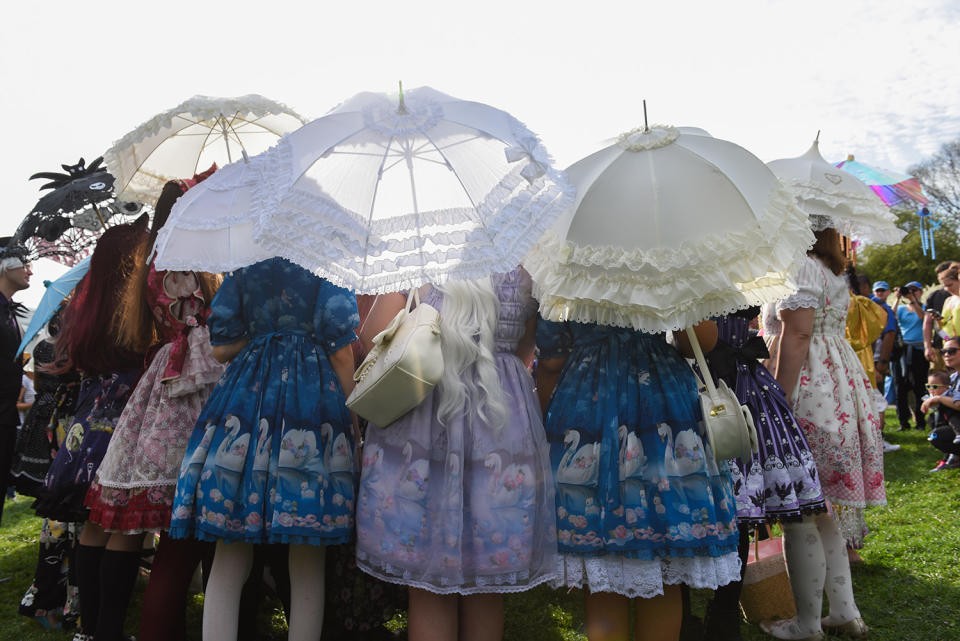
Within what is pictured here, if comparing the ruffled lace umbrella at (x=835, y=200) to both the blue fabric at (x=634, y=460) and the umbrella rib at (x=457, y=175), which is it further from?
the umbrella rib at (x=457, y=175)

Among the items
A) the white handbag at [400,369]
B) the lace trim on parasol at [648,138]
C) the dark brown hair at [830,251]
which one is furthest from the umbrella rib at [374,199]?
the dark brown hair at [830,251]

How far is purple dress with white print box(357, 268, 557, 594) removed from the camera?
2127 millimetres

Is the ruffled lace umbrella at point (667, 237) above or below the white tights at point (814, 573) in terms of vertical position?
above

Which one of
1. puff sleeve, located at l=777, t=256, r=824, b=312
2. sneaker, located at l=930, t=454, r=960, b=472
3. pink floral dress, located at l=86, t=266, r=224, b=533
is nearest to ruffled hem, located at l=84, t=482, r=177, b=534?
pink floral dress, located at l=86, t=266, r=224, b=533

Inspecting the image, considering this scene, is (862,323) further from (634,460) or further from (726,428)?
(634,460)

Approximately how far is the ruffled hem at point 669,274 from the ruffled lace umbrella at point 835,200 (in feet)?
3.57

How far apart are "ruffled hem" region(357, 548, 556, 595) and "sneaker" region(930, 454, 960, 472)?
6.33 meters

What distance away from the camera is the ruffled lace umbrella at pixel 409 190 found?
1946mm

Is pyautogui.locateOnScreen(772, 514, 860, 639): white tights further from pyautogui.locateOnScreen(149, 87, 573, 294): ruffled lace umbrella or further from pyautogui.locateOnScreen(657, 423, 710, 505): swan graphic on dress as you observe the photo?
pyautogui.locateOnScreen(149, 87, 573, 294): ruffled lace umbrella

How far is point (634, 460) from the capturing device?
2.15m

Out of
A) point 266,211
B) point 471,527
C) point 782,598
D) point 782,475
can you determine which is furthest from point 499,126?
point 782,598

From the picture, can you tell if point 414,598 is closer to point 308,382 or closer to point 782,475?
point 308,382

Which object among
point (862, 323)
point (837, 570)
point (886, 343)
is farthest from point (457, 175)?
point (886, 343)

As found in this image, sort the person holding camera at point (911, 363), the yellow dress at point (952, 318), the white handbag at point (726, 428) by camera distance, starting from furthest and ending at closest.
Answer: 1. the person holding camera at point (911, 363)
2. the yellow dress at point (952, 318)
3. the white handbag at point (726, 428)
